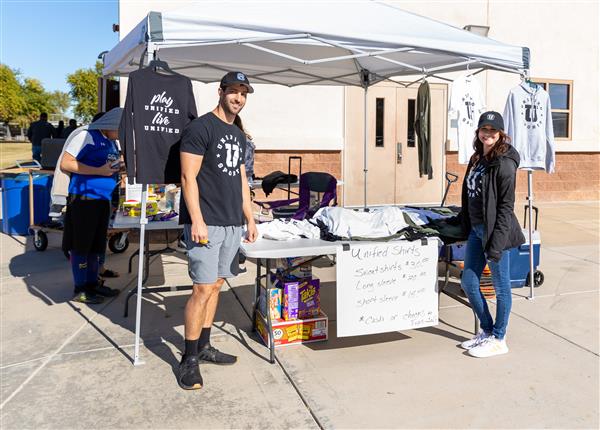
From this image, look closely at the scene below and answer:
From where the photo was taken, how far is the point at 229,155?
10.8 ft

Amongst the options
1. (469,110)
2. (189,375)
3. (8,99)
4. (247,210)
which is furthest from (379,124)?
(8,99)

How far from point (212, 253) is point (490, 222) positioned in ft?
6.43

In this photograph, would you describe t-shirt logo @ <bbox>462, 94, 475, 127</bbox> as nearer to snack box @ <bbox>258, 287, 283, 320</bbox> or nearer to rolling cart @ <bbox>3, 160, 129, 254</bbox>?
snack box @ <bbox>258, 287, 283, 320</bbox>

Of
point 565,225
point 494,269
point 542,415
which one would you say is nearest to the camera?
point 542,415

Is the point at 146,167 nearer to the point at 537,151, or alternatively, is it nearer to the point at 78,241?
the point at 78,241

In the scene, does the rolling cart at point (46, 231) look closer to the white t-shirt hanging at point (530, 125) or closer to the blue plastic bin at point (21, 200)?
the blue plastic bin at point (21, 200)

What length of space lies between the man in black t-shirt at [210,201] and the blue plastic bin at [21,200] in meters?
5.80

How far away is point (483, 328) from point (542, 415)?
0.98 m

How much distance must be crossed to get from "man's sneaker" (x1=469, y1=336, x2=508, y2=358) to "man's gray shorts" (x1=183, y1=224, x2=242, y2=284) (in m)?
1.98

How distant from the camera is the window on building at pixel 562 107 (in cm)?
1241

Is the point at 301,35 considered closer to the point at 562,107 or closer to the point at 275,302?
the point at 275,302

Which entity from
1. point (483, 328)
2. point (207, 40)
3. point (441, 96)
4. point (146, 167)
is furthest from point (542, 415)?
point (441, 96)

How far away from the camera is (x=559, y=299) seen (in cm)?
525

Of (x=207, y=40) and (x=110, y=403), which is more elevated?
(x=207, y=40)
